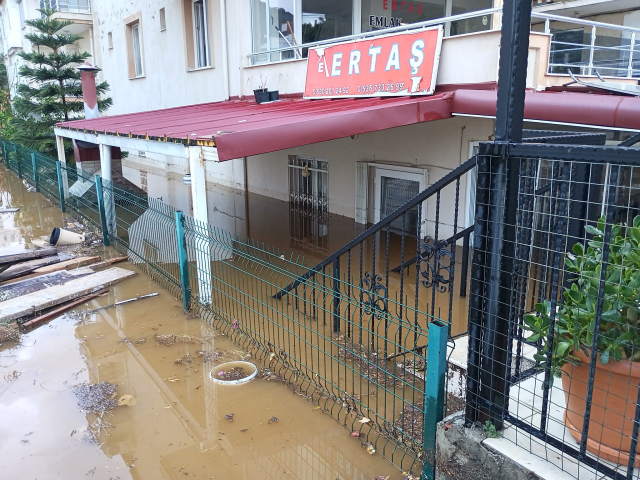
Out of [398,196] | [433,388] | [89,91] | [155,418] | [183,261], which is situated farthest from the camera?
[89,91]

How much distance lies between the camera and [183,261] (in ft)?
19.5

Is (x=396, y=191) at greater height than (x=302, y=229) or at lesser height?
greater

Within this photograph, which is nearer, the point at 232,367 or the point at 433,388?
the point at 433,388

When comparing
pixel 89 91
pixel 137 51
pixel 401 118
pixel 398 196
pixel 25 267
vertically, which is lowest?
pixel 25 267

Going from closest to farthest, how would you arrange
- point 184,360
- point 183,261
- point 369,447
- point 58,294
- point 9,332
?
point 369,447 < point 184,360 < point 9,332 < point 183,261 < point 58,294

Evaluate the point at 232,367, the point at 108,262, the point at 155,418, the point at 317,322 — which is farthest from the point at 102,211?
the point at 317,322

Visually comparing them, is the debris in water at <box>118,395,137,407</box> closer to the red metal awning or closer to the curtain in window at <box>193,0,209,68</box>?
the red metal awning

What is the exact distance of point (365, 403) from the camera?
4.17m

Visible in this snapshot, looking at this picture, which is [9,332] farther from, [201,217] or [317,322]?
[317,322]

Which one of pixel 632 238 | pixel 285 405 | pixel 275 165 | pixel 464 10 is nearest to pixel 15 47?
pixel 275 165

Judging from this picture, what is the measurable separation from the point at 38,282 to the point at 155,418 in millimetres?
3952

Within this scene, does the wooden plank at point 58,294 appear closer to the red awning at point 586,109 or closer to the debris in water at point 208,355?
the debris in water at point 208,355

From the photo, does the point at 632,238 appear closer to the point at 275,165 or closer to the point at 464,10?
the point at 275,165

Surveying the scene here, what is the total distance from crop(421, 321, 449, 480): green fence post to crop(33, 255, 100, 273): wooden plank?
674 centimetres
